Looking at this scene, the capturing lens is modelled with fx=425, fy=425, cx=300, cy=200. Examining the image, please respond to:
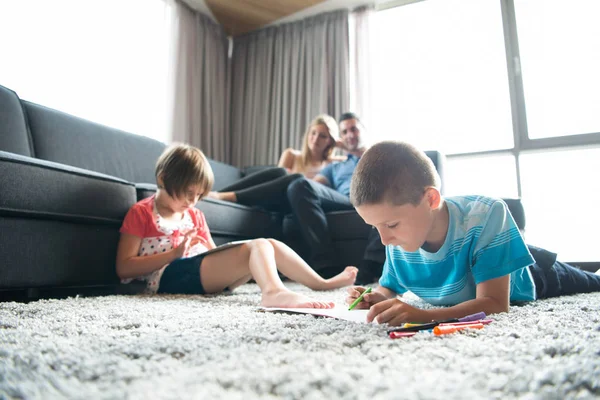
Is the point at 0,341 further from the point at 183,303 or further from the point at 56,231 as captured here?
the point at 56,231

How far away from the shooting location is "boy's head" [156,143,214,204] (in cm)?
131

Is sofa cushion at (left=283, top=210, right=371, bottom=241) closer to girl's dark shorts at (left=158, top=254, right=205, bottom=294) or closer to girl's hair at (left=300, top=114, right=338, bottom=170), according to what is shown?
girl's hair at (left=300, top=114, right=338, bottom=170)

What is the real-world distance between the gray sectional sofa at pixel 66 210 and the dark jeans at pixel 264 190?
0.08 metres

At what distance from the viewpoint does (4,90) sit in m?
1.60

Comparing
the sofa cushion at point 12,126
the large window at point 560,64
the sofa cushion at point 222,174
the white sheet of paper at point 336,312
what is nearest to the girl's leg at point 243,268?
the white sheet of paper at point 336,312

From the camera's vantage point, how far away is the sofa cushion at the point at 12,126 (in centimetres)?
152

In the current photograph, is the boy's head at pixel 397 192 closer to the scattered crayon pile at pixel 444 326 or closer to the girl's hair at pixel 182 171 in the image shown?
the scattered crayon pile at pixel 444 326

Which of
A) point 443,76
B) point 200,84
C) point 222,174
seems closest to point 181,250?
point 222,174

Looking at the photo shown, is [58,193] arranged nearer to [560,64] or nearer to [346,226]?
[346,226]

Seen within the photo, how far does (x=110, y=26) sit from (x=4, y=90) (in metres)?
1.29

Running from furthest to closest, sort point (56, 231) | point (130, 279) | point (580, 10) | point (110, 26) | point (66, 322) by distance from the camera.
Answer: point (580, 10)
point (110, 26)
point (130, 279)
point (56, 231)
point (66, 322)

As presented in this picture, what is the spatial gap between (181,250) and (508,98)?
107 inches

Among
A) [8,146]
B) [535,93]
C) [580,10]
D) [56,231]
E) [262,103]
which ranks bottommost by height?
[56,231]

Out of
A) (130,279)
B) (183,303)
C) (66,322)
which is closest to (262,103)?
(130,279)
